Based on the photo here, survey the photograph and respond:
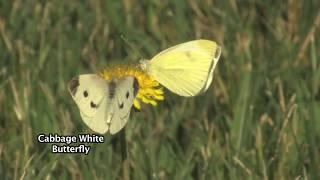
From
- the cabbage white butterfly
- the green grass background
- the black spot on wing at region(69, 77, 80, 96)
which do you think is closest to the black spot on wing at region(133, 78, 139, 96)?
the cabbage white butterfly

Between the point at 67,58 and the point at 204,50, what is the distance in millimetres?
843

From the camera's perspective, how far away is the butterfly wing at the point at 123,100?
5.41 ft

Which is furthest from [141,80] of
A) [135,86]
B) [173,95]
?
[173,95]

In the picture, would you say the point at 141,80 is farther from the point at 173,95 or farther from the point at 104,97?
the point at 173,95

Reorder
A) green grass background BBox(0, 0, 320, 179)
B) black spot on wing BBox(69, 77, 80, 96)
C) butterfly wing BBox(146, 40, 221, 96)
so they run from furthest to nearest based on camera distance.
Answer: green grass background BBox(0, 0, 320, 179), butterfly wing BBox(146, 40, 221, 96), black spot on wing BBox(69, 77, 80, 96)

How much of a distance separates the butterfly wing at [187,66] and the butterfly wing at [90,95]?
0.75 feet

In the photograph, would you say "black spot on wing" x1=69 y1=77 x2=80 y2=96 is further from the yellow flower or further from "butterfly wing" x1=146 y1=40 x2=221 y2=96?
"butterfly wing" x1=146 y1=40 x2=221 y2=96

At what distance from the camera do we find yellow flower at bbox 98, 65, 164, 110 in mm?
1718

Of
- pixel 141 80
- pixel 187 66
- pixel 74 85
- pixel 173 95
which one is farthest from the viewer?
pixel 173 95

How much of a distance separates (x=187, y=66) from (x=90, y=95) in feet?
1.11

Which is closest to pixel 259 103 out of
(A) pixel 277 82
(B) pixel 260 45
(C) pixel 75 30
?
(A) pixel 277 82

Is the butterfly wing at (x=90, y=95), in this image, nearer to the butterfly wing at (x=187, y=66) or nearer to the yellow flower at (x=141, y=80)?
the yellow flower at (x=141, y=80)

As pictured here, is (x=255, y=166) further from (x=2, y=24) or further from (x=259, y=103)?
(x=2, y=24)

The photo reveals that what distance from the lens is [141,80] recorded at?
1.77 m
